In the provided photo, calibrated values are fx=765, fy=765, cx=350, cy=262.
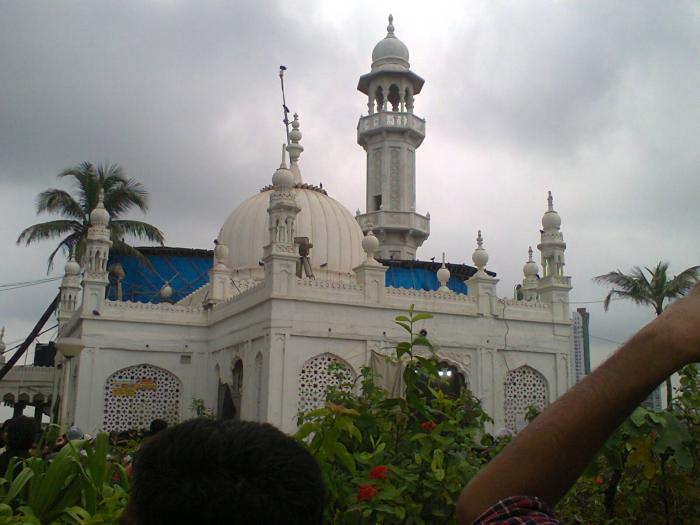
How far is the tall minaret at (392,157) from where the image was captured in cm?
3003

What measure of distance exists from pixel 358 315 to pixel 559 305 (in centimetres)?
557

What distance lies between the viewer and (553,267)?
767 inches

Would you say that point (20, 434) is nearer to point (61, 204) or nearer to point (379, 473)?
point (379, 473)

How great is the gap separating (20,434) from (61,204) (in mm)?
20048

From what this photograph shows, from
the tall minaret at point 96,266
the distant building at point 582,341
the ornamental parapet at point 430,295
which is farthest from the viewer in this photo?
the distant building at point 582,341

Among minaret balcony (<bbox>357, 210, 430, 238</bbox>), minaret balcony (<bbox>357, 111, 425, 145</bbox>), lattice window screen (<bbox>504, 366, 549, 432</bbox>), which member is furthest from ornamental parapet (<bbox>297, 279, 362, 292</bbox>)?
minaret balcony (<bbox>357, 111, 425, 145</bbox>)

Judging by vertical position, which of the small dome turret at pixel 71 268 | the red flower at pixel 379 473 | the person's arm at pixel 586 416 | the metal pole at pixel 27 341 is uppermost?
the small dome turret at pixel 71 268

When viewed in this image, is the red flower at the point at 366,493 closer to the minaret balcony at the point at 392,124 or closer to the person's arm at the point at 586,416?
the person's arm at the point at 586,416

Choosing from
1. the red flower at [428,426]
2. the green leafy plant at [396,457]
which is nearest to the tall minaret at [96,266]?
the green leafy plant at [396,457]

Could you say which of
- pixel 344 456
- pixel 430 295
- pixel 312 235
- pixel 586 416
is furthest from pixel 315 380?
pixel 586 416

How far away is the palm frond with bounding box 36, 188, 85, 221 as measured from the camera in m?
23.4

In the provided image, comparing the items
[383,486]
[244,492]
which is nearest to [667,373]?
[244,492]

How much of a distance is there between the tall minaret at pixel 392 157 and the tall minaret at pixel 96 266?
1205 cm

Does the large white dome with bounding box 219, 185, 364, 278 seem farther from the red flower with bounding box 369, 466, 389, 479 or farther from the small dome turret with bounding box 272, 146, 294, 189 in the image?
the red flower with bounding box 369, 466, 389, 479
